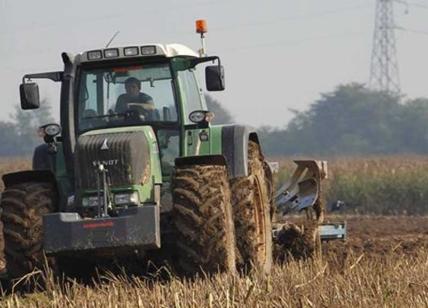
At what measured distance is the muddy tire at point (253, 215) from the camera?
1134 cm

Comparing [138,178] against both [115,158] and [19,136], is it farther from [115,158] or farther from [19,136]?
[19,136]

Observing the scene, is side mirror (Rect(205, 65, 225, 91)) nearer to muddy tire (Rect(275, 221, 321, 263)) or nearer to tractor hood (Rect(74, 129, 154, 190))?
tractor hood (Rect(74, 129, 154, 190))

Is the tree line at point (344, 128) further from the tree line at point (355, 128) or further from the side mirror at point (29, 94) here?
the side mirror at point (29, 94)

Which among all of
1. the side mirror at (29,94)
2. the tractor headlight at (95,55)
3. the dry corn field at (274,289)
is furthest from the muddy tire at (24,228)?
the tractor headlight at (95,55)

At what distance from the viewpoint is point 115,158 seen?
10.9 meters

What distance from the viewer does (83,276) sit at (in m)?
11.5

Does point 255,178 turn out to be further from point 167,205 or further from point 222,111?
point 222,111

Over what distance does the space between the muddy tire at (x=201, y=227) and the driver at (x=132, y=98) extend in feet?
4.14

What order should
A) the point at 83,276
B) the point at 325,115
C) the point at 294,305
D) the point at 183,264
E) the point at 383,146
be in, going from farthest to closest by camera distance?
the point at 325,115
the point at 383,146
the point at 83,276
the point at 183,264
the point at 294,305

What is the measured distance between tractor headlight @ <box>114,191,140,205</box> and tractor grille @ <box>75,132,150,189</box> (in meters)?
0.10

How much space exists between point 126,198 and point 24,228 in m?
0.90

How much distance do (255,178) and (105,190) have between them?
184 centimetres

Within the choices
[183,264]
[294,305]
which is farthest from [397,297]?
[183,264]

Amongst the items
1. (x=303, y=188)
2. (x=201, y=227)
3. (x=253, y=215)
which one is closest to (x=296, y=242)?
(x=303, y=188)
